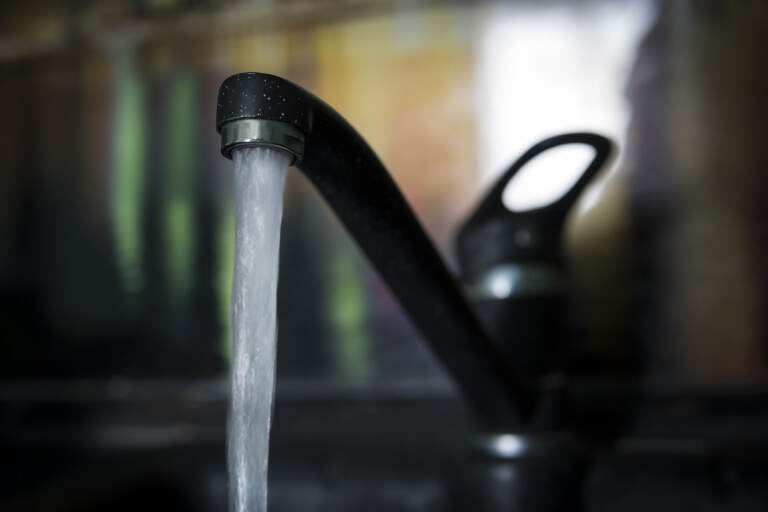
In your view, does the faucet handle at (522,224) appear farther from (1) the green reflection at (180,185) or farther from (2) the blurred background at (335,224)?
(1) the green reflection at (180,185)

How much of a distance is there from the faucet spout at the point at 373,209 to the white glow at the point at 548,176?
0.23 meters

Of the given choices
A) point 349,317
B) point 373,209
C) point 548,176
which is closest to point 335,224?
point 349,317

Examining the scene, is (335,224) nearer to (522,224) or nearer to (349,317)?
(349,317)

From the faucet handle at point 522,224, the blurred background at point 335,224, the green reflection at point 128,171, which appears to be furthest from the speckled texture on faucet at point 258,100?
the green reflection at point 128,171

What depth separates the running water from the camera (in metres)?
0.27

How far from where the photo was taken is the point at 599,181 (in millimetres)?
613

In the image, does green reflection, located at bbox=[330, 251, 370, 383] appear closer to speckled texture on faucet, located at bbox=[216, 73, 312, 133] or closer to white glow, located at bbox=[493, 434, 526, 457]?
white glow, located at bbox=[493, 434, 526, 457]

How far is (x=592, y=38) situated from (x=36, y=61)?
1.99 feet

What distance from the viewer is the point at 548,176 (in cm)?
62

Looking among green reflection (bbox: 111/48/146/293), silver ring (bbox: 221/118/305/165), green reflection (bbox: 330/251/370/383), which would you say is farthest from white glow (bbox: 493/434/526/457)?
green reflection (bbox: 111/48/146/293)

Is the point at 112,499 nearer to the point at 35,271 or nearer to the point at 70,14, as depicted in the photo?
the point at 35,271

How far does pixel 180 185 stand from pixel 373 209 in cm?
44

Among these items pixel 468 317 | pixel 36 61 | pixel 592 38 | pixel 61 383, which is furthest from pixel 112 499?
pixel 592 38

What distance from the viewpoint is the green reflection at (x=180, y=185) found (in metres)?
0.69
